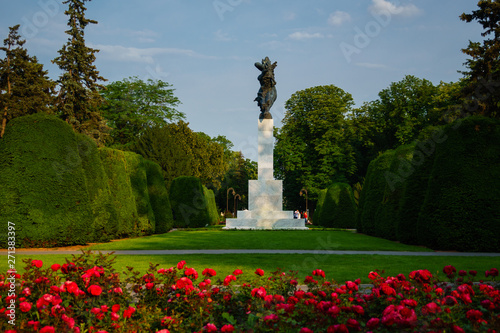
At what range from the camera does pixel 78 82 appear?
38.8 meters

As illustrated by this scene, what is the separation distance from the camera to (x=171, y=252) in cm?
1206

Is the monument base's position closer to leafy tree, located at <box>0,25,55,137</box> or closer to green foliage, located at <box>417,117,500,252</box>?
green foliage, located at <box>417,117,500,252</box>

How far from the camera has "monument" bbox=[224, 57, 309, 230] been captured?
27109 mm

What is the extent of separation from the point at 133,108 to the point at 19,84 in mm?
16037

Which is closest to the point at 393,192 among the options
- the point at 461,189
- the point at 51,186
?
the point at 461,189

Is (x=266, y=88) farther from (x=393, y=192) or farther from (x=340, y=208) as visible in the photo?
(x=393, y=192)

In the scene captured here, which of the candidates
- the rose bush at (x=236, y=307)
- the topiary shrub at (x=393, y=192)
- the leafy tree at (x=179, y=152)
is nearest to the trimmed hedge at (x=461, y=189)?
the topiary shrub at (x=393, y=192)

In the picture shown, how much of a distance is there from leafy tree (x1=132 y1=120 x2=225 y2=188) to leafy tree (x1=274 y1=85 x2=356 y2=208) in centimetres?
887

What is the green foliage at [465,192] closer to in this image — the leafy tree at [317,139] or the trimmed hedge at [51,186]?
the trimmed hedge at [51,186]

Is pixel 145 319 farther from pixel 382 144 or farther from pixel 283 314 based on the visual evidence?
pixel 382 144

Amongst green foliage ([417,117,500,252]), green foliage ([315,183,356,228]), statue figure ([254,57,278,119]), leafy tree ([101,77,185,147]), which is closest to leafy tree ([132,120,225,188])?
leafy tree ([101,77,185,147])

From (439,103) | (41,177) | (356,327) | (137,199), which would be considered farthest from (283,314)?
(439,103)

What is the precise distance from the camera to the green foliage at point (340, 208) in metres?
31.0

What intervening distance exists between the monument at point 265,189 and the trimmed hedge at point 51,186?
1198cm
